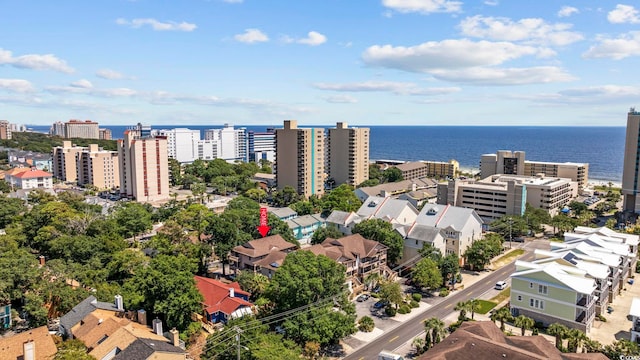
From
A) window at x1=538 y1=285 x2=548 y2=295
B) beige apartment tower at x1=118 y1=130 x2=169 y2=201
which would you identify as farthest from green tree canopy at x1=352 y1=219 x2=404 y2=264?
beige apartment tower at x1=118 y1=130 x2=169 y2=201

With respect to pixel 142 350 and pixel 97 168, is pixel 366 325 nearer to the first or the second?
pixel 142 350

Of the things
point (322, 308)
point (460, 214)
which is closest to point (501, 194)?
point (460, 214)

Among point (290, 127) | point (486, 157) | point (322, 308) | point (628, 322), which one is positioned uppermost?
point (290, 127)

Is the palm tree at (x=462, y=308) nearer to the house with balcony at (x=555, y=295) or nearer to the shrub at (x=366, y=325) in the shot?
the house with balcony at (x=555, y=295)

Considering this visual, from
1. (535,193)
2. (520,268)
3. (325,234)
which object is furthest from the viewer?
(535,193)

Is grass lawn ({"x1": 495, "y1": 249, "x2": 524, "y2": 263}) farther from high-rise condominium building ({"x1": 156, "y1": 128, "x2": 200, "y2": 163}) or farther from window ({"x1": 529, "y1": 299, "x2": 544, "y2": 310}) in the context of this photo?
high-rise condominium building ({"x1": 156, "y1": 128, "x2": 200, "y2": 163})

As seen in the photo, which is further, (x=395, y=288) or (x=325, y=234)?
(x=325, y=234)

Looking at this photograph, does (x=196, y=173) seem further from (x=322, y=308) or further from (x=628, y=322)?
(x=628, y=322)
